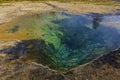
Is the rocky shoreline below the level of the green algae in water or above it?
above

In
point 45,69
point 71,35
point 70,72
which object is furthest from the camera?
point 71,35

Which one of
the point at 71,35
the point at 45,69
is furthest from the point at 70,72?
the point at 71,35

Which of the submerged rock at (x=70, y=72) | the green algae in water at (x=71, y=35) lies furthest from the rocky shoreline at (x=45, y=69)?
the green algae in water at (x=71, y=35)

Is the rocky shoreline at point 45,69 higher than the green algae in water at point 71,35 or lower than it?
higher

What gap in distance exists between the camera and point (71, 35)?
21688mm

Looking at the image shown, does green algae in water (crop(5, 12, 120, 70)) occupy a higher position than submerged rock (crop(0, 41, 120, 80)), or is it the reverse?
submerged rock (crop(0, 41, 120, 80))

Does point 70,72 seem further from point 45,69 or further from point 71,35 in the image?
point 71,35

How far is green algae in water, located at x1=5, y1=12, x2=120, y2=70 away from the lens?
17.4 m

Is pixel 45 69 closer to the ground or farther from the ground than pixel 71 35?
farther from the ground

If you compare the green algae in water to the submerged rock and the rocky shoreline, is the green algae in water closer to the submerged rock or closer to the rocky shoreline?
the rocky shoreline

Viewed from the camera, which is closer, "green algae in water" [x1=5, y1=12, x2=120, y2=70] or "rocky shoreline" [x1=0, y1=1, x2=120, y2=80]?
"rocky shoreline" [x1=0, y1=1, x2=120, y2=80]

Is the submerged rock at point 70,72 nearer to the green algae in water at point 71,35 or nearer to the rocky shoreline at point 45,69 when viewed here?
the rocky shoreline at point 45,69

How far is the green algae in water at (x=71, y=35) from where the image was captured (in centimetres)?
1736

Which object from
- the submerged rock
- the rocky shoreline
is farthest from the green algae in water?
the submerged rock
